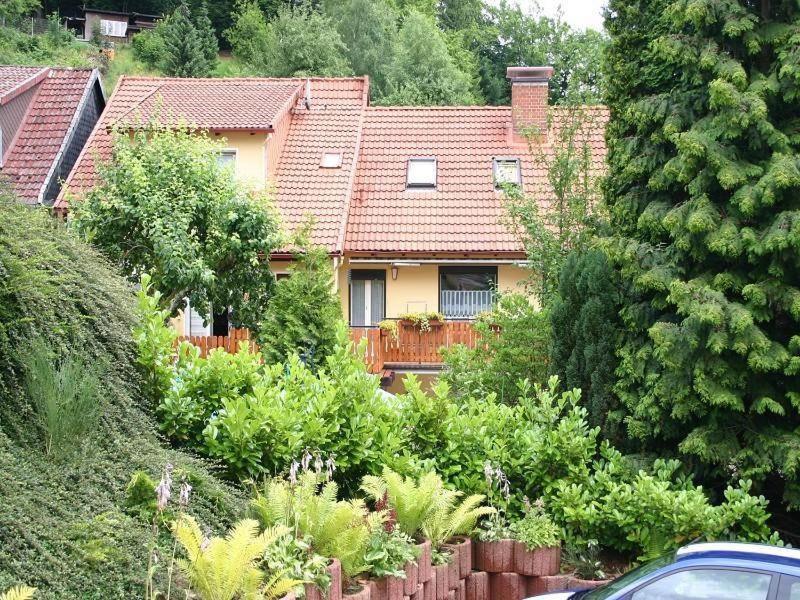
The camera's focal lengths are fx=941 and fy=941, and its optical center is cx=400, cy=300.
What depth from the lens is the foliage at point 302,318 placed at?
651 inches

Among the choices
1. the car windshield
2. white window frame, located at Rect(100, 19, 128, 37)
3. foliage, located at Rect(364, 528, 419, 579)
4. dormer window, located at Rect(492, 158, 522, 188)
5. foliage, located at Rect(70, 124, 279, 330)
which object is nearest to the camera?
the car windshield

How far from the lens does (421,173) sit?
28.7m

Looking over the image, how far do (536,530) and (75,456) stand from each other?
14.8 ft

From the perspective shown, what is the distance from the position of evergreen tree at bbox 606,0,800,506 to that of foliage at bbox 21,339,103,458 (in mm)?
5646

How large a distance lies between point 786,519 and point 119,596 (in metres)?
7.34

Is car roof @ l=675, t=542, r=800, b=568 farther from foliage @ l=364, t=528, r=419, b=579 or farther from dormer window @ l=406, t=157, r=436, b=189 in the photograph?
dormer window @ l=406, t=157, r=436, b=189

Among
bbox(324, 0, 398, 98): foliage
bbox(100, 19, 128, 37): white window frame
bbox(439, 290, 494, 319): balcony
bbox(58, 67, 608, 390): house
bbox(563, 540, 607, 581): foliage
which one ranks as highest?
bbox(100, 19, 128, 37): white window frame

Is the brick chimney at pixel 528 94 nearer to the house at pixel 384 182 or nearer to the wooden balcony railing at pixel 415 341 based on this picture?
the house at pixel 384 182

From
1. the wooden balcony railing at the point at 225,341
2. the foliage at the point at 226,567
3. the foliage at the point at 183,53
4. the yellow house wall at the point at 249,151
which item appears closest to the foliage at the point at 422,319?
the wooden balcony railing at the point at 225,341

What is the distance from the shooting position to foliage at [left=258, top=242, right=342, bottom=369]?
16.5 metres

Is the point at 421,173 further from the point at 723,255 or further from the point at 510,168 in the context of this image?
the point at 723,255

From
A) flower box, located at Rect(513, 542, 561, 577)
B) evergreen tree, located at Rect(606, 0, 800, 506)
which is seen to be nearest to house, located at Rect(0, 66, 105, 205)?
evergreen tree, located at Rect(606, 0, 800, 506)

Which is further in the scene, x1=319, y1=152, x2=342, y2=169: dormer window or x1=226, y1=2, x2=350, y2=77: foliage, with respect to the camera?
x1=226, y1=2, x2=350, y2=77: foliage

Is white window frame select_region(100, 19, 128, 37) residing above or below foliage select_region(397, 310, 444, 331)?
above
